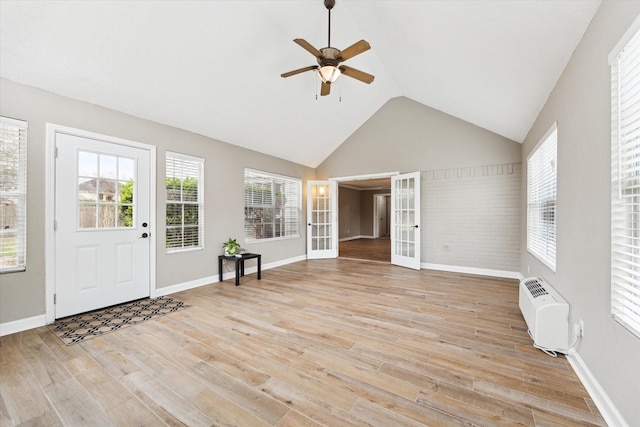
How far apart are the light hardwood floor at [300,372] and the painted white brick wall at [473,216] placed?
6.47ft

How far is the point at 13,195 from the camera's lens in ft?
8.77

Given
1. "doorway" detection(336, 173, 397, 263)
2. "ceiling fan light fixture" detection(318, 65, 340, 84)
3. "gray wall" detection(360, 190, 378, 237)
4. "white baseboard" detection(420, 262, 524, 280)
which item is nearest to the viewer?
"ceiling fan light fixture" detection(318, 65, 340, 84)

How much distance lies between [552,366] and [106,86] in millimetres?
5086

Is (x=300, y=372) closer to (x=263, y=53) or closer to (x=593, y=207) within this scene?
(x=593, y=207)

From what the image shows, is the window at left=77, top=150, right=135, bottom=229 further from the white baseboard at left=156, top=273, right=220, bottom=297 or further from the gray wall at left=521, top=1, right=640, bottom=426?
the gray wall at left=521, top=1, right=640, bottom=426

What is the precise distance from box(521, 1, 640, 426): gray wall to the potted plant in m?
4.34

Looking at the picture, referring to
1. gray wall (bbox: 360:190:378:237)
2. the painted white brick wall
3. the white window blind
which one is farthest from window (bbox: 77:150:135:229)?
gray wall (bbox: 360:190:378:237)

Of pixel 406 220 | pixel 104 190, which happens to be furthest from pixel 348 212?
pixel 104 190

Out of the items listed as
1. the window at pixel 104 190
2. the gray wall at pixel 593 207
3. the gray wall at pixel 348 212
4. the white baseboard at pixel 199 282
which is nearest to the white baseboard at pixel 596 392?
the gray wall at pixel 593 207

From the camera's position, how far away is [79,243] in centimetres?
311

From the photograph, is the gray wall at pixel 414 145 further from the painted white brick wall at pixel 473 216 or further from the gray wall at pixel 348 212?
the gray wall at pixel 348 212

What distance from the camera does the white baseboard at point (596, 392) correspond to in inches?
56.7

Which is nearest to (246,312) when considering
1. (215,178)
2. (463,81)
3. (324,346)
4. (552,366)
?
(324,346)

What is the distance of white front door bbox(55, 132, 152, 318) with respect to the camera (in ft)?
9.82
